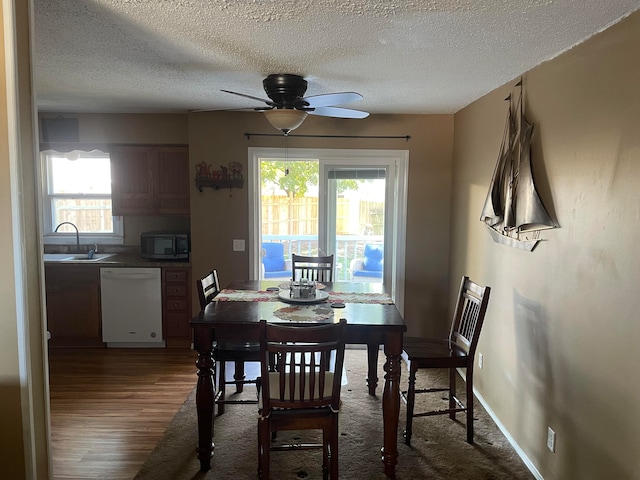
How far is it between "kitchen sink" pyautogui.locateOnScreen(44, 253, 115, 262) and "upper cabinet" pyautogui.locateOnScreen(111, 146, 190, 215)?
549 mm

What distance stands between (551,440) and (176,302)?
11.0 feet

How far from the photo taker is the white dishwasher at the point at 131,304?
434 centimetres

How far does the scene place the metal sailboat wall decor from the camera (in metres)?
2.49

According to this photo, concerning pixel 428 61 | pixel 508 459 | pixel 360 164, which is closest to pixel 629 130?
pixel 428 61

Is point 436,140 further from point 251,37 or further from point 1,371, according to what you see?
point 1,371

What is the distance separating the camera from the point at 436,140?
4.31m

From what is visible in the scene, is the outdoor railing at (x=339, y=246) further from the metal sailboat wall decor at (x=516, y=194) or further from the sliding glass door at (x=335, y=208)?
the metal sailboat wall decor at (x=516, y=194)

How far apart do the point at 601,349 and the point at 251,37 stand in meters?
2.15

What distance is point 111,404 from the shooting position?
3307mm

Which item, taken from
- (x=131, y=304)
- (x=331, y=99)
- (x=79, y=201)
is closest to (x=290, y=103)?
(x=331, y=99)

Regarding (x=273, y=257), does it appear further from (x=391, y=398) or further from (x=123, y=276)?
(x=391, y=398)

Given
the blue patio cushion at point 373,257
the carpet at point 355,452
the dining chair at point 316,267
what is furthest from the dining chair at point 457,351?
the blue patio cushion at point 373,257

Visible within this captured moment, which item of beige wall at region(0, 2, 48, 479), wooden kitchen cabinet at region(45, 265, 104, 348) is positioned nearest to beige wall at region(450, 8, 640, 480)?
beige wall at region(0, 2, 48, 479)

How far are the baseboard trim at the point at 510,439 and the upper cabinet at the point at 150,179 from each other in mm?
3195
